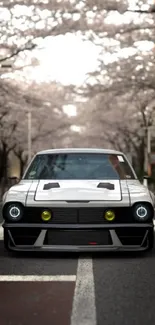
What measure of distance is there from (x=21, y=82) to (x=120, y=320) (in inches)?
1250

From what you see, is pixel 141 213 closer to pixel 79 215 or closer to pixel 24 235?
pixel 79 215

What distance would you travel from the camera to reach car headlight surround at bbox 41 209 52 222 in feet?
22.4

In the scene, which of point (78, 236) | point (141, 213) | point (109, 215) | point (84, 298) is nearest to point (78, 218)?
point (78, 236)

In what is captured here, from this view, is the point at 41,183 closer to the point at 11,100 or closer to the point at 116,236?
the point at 116,236

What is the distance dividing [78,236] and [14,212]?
825 millimetres

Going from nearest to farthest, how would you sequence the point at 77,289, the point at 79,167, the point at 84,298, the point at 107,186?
the point at 84,298, the point at 77,289, the point at 107,186, the point at 79,167

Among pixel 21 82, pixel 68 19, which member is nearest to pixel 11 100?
pixel 21 82

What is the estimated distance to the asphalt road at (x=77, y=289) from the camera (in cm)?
448

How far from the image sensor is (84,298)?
Result: 510cm

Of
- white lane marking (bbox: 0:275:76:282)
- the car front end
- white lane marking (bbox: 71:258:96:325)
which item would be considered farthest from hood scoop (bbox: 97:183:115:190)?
white lane marking (bbox: 0:275:76:282)

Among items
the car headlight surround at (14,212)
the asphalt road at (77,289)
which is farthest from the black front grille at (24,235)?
the asphalt road at (77,289)

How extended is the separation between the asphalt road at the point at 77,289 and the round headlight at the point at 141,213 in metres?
0.53

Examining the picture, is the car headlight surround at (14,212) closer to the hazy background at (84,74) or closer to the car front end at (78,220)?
the car front end at (78,220)

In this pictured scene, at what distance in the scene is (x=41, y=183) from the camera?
7418 millimetres
